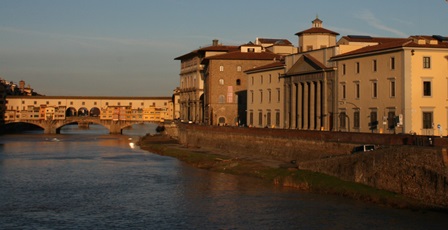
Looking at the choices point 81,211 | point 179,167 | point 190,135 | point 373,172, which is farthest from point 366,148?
point 190,135

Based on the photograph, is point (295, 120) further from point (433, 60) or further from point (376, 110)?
point (433, 60)

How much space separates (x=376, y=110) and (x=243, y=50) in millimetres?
54421

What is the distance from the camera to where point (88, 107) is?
170 metres

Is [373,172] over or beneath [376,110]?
beneath

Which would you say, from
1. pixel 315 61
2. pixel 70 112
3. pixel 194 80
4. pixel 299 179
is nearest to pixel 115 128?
pixel 194 80

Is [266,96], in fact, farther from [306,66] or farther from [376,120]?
[376,120]

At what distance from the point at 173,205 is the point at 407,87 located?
982 inches

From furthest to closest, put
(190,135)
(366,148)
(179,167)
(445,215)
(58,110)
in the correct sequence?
(58,110) < (190,135) < (179,167) < (366,148) < (445,215)

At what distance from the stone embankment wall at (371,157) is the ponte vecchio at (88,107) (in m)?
95.4

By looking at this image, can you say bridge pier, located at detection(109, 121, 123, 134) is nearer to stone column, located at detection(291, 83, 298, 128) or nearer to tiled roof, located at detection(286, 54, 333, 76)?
tiled roof, located at detection(286, 54, 333, 76)

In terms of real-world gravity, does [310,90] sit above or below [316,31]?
below

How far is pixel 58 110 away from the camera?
161750 millimetres

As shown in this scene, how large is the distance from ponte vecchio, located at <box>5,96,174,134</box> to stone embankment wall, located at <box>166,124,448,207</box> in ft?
313

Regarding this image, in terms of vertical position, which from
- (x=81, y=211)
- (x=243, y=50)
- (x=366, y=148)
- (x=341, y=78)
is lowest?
(x=81, y=211)
